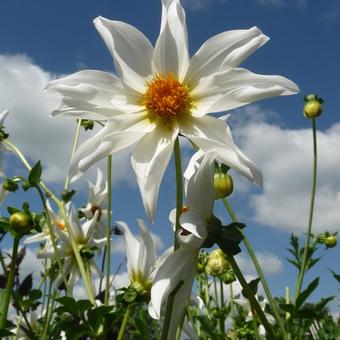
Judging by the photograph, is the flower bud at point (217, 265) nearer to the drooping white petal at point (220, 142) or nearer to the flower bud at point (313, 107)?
the flower bud at point (313, 107)

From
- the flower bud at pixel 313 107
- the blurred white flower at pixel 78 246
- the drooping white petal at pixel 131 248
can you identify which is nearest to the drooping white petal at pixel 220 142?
the drooping white petal at pixel 131 248

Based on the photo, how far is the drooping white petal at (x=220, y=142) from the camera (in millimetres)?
960

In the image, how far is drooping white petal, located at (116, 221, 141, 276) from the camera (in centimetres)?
157

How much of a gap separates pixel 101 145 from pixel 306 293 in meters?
0.76

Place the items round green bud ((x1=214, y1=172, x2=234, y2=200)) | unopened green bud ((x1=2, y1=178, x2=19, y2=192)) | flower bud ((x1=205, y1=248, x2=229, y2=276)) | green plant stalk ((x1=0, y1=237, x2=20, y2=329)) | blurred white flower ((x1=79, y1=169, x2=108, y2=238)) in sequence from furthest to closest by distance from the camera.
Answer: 1. blurred white flower ((x1=79, y1=169, x2=108, y2=238))
2. flower bud ((x1=205, y1=248, x2=229, y2=276))
3. unopened green bud ((x1=2, y1=178, x2=19, y2=192))
4. green plant stalk ((x1=0, y1=237, x2=20, y2=329))
5. round green bud ((x1=214, y1=172, x2=234, y2=200))

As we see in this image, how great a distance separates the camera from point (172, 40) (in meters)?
1.19

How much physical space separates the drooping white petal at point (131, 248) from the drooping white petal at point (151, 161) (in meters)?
0.46

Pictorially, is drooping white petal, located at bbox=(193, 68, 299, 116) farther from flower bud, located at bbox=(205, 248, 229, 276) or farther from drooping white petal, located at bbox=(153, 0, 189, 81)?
flower bud, located at bbox=(205, 248, 229, 276)

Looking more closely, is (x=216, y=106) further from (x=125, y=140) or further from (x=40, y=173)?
(x=40, y=173)

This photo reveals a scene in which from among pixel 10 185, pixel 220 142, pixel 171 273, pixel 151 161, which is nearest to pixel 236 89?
pixel 220 142

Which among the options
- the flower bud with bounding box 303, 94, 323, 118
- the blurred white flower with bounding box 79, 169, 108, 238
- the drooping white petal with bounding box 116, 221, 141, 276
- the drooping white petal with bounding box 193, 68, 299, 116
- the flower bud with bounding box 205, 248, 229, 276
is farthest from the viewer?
the blurred white flower with bounding box 79, 169, 108, 238

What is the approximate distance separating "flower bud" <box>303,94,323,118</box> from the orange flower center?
4.33 ft

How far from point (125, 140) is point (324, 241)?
1.93 m

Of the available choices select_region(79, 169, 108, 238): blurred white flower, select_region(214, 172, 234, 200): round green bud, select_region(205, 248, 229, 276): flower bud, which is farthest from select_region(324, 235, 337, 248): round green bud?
select_region(214, 172, 234, 200): round green bud
